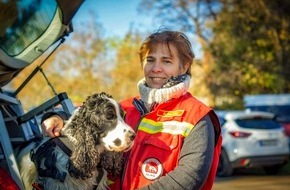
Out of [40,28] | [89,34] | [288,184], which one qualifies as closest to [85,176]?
[40,28]

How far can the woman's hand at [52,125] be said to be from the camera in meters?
3.61

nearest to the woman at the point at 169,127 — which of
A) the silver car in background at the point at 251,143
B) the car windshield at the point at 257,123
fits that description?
the silver car in background at the point at 251,143

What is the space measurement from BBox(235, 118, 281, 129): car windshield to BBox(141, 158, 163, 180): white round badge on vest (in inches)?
480

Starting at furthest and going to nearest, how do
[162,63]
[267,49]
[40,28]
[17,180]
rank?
1. [267,49]
2. [40,28]
3. [17,180]
4. [162,63]

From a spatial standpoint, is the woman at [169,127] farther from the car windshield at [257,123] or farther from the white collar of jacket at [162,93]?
the car windshield at [257,123]

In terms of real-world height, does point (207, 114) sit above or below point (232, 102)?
above

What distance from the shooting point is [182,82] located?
3012 mm

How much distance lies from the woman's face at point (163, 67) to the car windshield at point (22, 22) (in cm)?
162

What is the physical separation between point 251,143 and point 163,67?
11.9 metres

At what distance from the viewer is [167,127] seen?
2.92 meters

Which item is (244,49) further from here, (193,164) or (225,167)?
(193,164)

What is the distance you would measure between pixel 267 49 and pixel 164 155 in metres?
26.3

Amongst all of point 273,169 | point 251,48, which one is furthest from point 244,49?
point 273,169

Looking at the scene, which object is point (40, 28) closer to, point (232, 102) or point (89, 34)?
point (232, 102)
